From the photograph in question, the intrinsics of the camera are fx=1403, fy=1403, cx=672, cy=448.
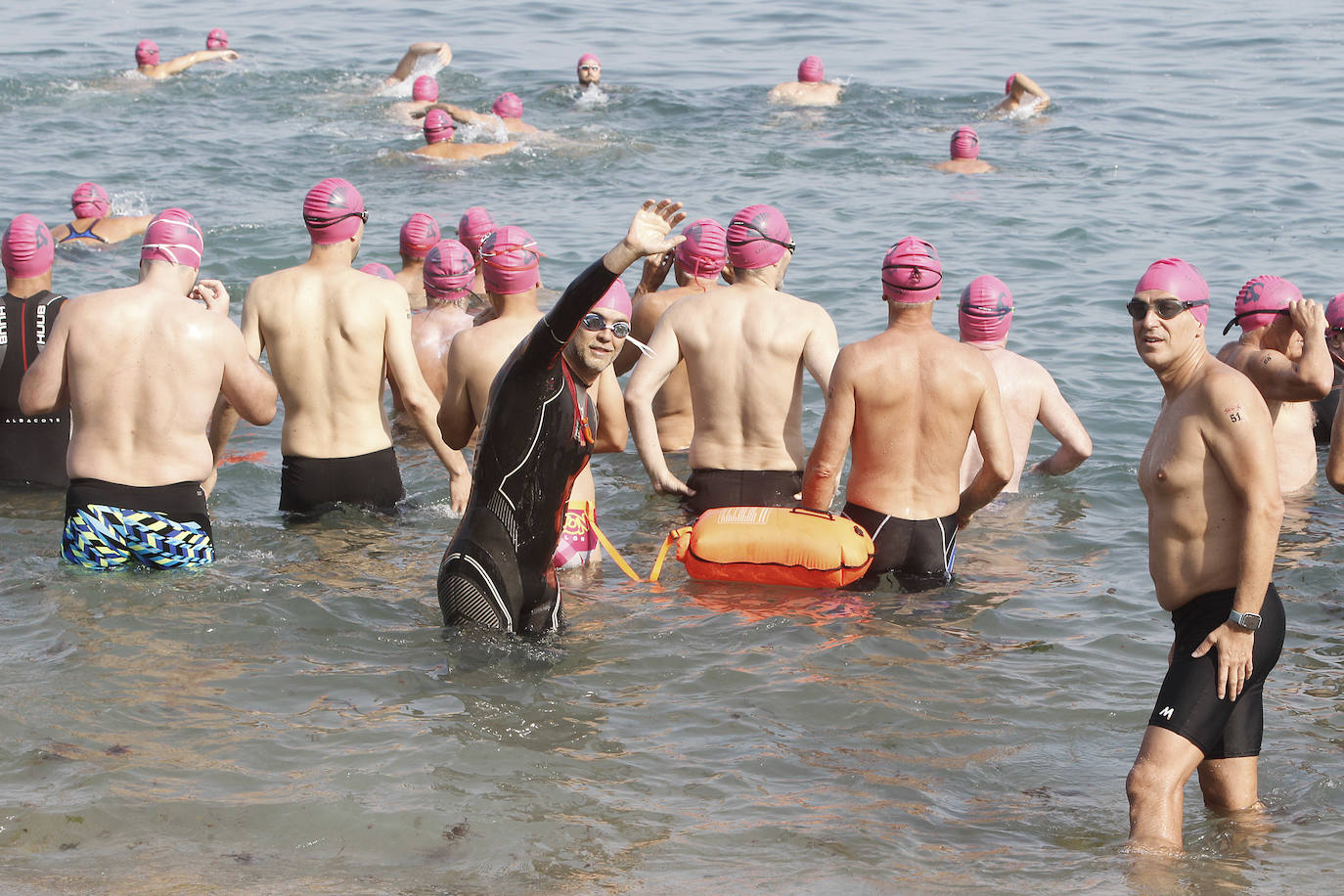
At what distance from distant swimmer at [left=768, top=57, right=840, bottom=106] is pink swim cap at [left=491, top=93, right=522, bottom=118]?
4.01 m

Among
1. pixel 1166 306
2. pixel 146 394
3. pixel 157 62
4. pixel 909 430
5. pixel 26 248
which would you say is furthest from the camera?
pixel 157 62

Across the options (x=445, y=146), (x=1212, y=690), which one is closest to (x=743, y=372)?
(x=1212, y=690)

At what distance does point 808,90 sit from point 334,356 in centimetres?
1490

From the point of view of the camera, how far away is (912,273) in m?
6.07

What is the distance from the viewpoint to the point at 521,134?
61.2 ft

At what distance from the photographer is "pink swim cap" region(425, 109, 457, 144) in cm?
1712

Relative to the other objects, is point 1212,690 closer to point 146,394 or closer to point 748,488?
point 748,488

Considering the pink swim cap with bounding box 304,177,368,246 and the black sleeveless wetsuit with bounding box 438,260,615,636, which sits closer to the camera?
the black sleeveless wetsuit with bounding box 438,260,615,636

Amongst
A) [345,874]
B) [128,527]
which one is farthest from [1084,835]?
[128,527]

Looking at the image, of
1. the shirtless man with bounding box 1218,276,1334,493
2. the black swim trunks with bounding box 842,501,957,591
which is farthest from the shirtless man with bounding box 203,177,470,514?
the shirtless man with bounding box 1218,276,1334,493

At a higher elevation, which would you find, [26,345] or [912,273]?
[912,273]

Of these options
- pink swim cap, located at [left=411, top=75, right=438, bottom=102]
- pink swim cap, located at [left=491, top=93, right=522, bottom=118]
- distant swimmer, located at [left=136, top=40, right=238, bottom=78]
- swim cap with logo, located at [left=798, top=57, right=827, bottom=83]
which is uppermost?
swim cap with logo, located at [left=798, top=57, right=827, bottom=83]

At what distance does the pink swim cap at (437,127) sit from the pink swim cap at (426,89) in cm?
257

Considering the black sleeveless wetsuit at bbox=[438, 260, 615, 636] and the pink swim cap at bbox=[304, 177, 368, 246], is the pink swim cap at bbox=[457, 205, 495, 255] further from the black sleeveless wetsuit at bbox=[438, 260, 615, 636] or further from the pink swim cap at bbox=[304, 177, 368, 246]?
the black sleeveless wetsuit at bbox=[438, 260, 615, 636]
